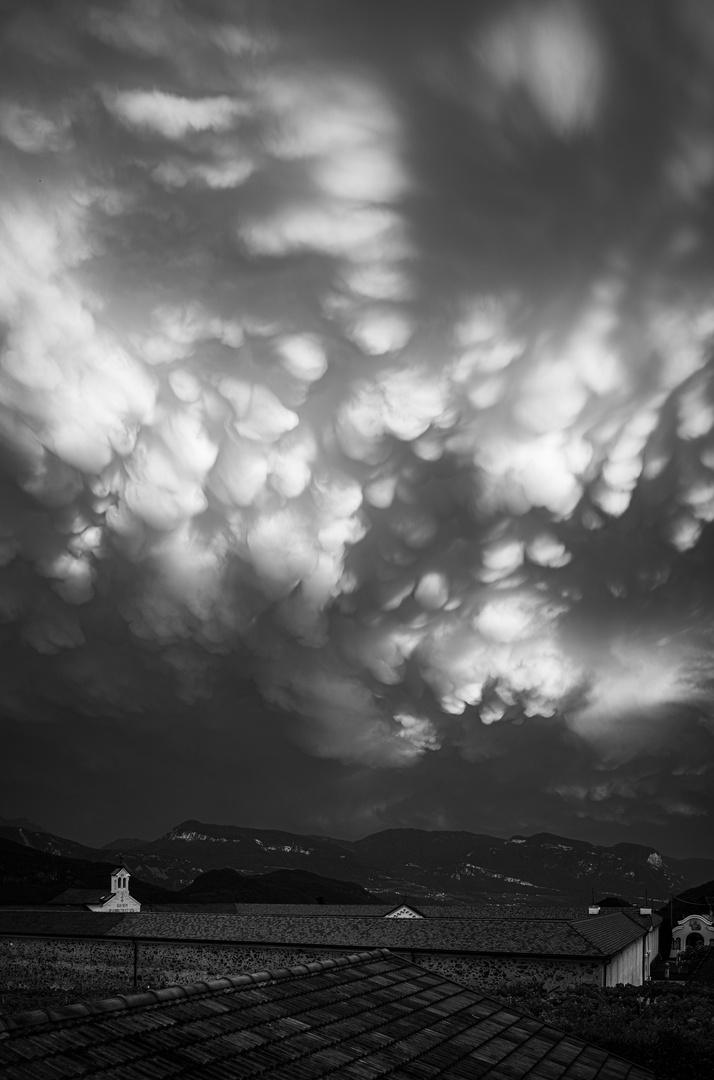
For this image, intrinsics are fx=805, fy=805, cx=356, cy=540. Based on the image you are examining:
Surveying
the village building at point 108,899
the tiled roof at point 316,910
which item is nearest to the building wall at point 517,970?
the tiled roof at point 316,910

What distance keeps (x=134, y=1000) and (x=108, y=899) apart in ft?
305

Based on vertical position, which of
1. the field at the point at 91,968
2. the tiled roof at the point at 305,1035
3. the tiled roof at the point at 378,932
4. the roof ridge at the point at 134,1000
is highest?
the roof ridge at the point at 134,1000

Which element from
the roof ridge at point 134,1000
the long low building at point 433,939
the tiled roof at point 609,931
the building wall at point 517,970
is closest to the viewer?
the roof ridge at point 134,1000

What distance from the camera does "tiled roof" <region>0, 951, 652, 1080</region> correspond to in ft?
23.0

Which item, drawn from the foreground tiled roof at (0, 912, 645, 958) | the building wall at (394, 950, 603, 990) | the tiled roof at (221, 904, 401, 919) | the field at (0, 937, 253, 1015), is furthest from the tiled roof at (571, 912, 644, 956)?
the tiled roof at (221, 904, 401, 919)

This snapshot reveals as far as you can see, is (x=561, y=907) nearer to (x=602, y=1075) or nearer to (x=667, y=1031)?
(x=667, y=1031)

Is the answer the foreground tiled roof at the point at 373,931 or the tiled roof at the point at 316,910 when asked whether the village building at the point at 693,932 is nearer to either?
the tiled roof at the point at 316,910

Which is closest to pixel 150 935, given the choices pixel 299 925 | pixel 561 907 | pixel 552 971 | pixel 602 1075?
pixel 299 925

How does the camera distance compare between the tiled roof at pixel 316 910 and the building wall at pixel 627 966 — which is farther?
the tiled roof at pixel 316 910

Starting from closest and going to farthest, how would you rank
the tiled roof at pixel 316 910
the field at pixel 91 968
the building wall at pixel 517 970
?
the building wall at pixel 517 970
the field at pixel 91 968
the tiled roof at pixel 316 910

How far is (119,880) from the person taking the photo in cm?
9544

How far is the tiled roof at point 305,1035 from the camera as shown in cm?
702

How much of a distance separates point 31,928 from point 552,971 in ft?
124

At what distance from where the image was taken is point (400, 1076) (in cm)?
829
